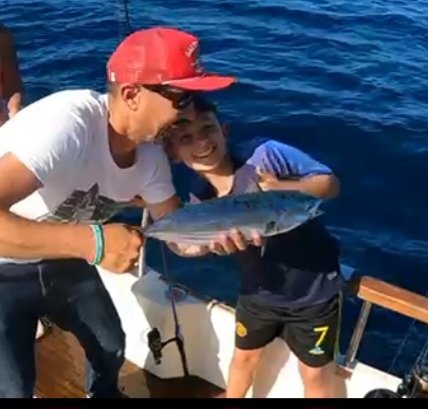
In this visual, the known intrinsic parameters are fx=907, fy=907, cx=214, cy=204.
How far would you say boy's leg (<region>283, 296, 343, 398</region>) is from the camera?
12.2 ft

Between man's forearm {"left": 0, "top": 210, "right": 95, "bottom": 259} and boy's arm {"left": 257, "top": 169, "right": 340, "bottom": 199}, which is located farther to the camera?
boy's arm {"left": 257, "top": 169, "right": 340, "bottom": 199}

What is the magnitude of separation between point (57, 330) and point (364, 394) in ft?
5.37

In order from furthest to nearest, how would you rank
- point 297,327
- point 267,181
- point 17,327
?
point 297,327
point 267,181
point 17,327

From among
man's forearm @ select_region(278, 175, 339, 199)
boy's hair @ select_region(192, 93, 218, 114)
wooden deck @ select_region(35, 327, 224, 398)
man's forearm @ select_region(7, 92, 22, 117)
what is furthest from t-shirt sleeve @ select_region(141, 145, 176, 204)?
wooden deck @ select_region(35, 327, 224, 398)

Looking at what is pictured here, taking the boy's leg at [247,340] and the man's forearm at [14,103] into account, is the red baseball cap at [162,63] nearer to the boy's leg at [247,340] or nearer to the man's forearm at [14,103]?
the boy's leg at [247,340]

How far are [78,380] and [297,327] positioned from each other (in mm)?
1240

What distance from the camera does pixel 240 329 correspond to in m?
3.88

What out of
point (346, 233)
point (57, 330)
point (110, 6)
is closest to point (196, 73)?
point (57, 330)

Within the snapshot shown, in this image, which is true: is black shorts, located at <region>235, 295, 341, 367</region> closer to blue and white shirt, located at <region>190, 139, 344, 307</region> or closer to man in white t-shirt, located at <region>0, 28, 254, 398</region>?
blue and white shirt, located at <region>190, 139, 344, 307</region>

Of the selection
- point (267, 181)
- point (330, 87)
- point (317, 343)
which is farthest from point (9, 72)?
point (330, 87)

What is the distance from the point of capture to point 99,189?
131 inches

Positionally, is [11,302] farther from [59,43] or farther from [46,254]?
[59,43]

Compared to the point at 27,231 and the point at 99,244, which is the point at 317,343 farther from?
the point at 27,231

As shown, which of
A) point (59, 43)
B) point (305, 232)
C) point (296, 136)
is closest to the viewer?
point (305, 232)
